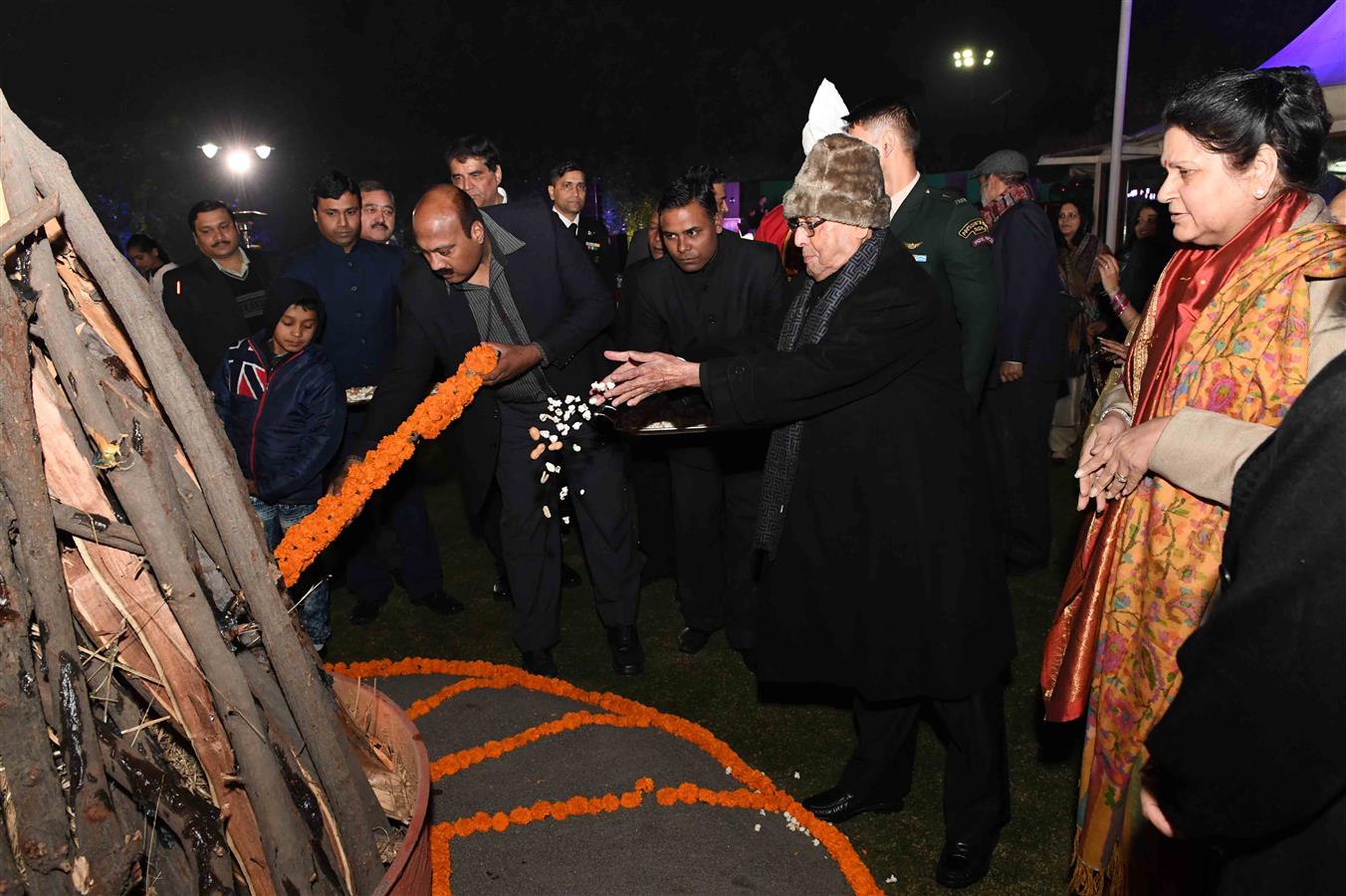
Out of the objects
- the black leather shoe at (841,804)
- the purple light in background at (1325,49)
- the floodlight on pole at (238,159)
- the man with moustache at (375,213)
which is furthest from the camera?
the floodlight on pole at (238,159)

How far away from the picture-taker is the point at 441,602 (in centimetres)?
576

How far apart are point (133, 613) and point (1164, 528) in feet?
8.01

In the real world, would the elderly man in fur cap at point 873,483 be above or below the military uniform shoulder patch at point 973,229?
below

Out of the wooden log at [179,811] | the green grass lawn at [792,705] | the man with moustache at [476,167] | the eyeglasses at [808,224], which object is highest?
the man with moustache at [476,167]

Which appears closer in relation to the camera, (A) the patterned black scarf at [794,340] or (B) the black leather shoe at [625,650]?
(A) the patterned black scarf at [794,340]

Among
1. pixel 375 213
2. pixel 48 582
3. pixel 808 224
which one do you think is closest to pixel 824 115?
pixel 808 224

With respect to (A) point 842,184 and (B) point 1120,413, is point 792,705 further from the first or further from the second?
(A) point 842,184

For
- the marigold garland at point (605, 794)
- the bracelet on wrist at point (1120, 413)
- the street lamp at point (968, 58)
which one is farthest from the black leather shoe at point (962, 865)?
the street lamp at point (968, 58)

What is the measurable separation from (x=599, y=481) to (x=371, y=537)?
186cm

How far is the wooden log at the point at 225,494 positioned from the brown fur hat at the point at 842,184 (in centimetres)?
180

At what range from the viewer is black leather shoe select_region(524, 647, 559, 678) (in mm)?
4766

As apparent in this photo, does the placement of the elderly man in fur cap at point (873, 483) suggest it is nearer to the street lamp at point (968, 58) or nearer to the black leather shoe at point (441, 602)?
the black leather shoe at point (441, 602)

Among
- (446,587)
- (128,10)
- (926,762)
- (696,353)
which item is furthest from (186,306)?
(128,10)

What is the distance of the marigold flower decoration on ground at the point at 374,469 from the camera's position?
306cm
